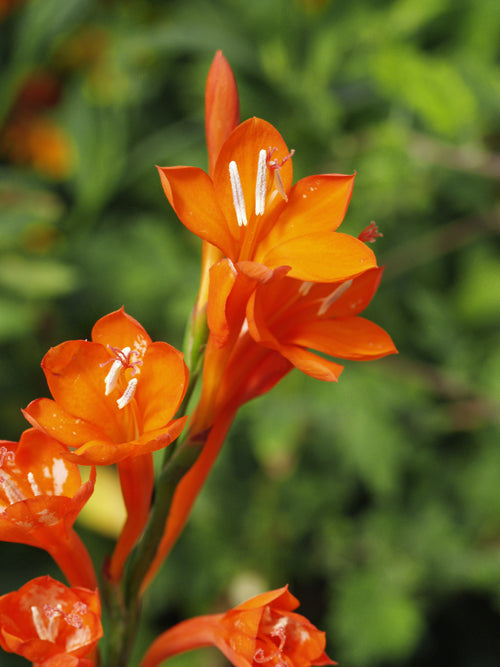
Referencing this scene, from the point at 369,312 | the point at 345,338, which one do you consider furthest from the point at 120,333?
the point at 369,312

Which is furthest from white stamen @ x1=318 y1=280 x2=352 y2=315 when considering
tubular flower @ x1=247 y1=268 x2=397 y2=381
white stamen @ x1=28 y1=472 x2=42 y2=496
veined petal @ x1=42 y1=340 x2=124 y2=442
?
white stamen @ x1=28 y1=472 x2=42 y2=496

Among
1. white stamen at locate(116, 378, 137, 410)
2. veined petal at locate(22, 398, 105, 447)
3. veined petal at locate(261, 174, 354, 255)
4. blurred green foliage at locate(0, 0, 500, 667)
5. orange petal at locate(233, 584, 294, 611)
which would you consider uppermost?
veined petal at locate(261, 174, 354, 255)

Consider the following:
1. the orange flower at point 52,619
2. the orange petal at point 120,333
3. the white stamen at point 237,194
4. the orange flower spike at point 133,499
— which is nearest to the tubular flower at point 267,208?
the white stamen at point 237,194

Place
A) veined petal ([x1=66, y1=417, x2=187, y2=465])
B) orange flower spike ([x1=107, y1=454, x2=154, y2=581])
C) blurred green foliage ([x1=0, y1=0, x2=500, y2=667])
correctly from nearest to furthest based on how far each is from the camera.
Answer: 1. veined petal ([x1=66, y1=417, x2=187, y2=465])
2. orange flower spike ([x1=107, y1=454, x2=154, y2=581])
3. blurred green foliage ([x1=0, y1=0, x2=500, y2=667])

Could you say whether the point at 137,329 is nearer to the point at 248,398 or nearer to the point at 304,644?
the point at 248,398

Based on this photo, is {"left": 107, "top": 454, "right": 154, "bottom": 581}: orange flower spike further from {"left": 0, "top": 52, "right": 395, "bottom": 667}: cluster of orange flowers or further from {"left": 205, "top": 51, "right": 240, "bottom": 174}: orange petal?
{"left": 205, "top": 51, "right": 240, "bottom": 174}: orange petal

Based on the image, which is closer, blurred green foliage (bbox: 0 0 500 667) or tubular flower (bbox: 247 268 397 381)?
tubular flower (bbox: 247 268 397 381)

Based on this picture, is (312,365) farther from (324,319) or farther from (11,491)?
(11,491)
